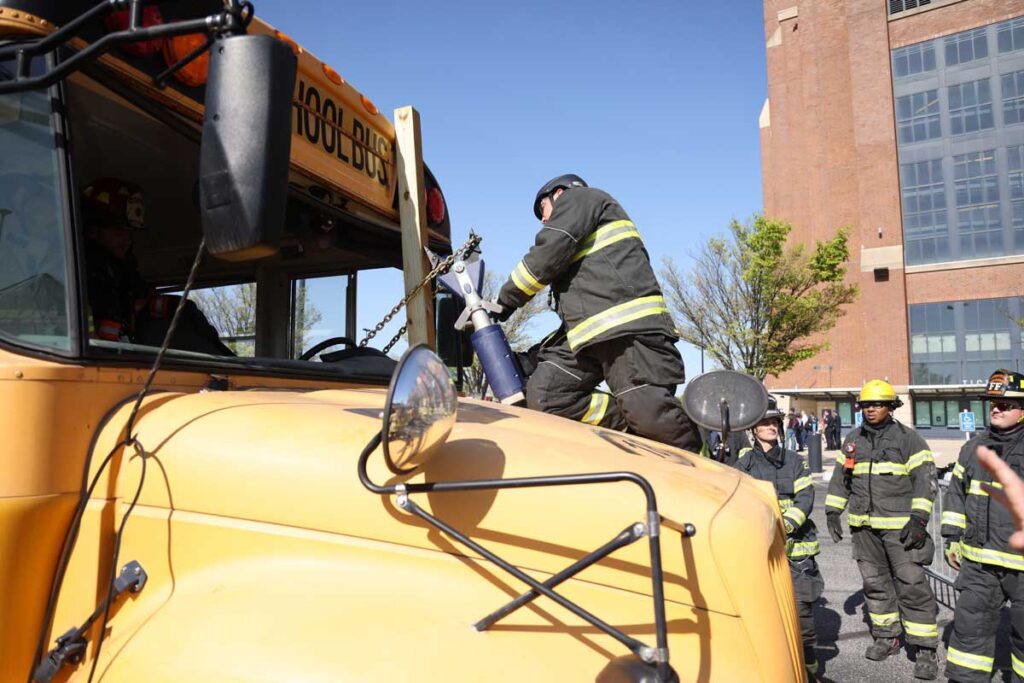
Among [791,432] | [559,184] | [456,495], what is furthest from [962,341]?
[456,495]

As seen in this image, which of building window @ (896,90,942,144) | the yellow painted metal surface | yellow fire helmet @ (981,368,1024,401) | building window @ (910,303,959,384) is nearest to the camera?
the yellow painted metal surface

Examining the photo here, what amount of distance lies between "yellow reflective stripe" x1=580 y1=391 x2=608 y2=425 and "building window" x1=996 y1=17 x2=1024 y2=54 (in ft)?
131

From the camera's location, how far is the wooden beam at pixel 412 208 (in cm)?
337

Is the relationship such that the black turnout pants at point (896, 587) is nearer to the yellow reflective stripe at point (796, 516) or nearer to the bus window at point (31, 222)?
the yellow reflective stripe at point (796, 516)

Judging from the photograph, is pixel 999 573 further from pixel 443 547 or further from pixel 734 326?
pixel 734 326

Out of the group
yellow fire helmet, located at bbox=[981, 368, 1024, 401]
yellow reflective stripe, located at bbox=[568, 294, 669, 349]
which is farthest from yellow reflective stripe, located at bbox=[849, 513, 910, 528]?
yellow reflective stripe, located at bbox=[568, 294, 669, 349]

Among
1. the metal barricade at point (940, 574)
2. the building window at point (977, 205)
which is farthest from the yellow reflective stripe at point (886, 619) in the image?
the building window at point (977, 205)

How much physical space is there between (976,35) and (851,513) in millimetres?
37632

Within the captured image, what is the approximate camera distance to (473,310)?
3.40 m

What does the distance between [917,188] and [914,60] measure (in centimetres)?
636

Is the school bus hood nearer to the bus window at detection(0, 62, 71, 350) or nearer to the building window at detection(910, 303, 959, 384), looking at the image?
the bus window at detection(0, 62, 71, 350)

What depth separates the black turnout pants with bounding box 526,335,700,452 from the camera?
10.6 feet

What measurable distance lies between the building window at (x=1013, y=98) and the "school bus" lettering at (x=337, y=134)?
3974cm

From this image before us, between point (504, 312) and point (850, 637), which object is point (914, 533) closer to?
point (850, 637)
